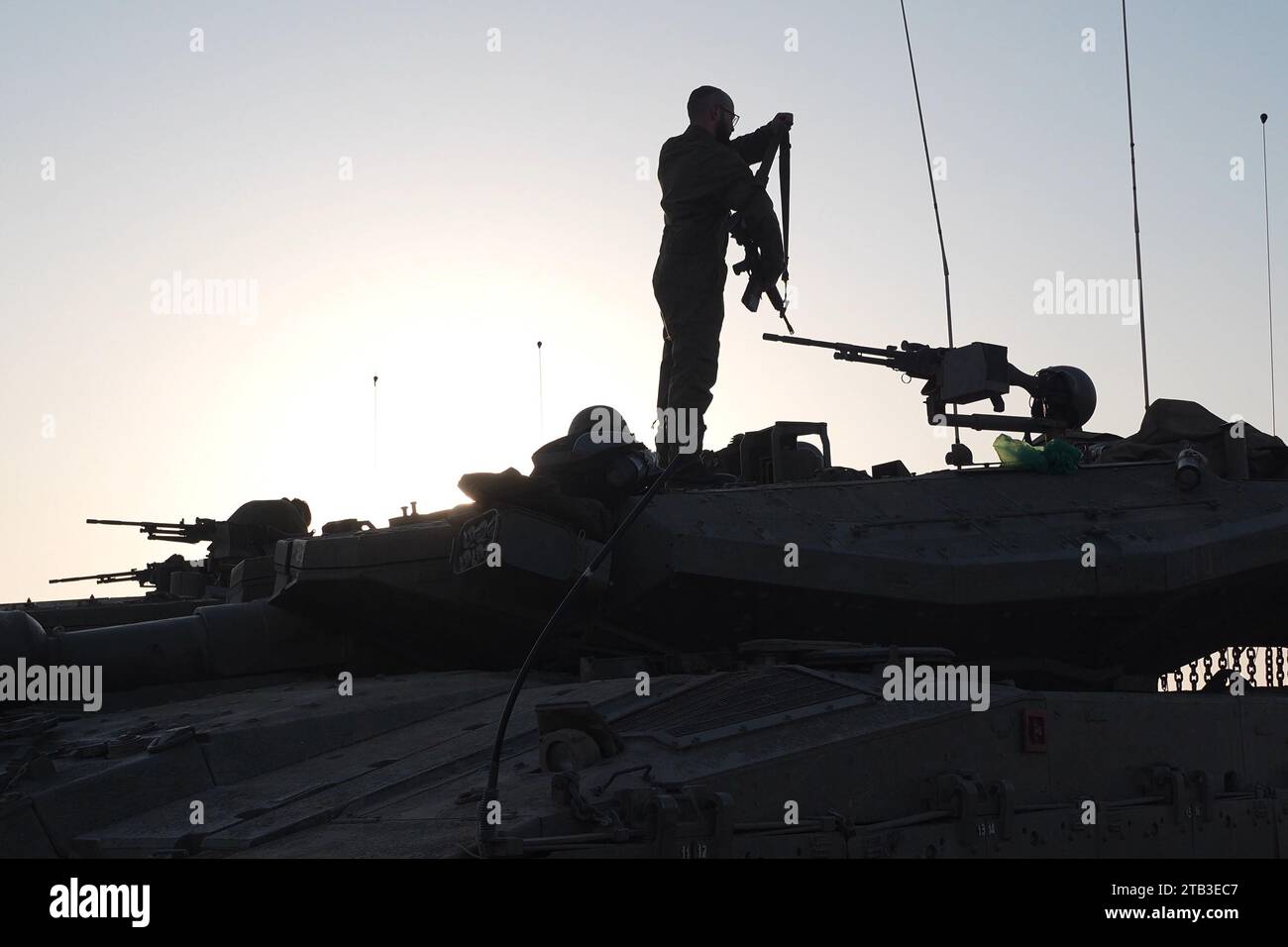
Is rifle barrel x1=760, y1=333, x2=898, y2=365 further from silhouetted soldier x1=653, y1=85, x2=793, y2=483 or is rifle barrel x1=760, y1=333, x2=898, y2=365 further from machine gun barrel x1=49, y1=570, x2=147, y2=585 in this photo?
machine gun barrel x1=49, y1=570, x2=147, y2=585

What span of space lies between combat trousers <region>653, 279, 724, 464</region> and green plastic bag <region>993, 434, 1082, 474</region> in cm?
187

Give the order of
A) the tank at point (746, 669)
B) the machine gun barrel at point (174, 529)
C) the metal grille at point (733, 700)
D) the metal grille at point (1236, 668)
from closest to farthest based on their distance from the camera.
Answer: the tank at point (746, 669) → the metal grille at point (733, 700) → the metal grille at point (1236, 668) → the machine gun barrel at point (174, 529)

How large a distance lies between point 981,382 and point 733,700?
15.7 feet

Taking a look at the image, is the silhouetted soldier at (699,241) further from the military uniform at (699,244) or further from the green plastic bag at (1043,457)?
the green plastic bag at (1043,457)

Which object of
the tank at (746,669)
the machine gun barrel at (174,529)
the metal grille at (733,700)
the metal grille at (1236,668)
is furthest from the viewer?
the machine gun barrel at (174,529)

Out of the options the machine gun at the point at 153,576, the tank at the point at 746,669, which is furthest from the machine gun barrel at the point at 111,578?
the tank at the point at 746,669

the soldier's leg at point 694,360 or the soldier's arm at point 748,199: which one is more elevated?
the soldier's arm at point 748,199

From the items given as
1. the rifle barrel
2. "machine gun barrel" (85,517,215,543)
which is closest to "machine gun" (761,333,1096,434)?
the rifle barrel

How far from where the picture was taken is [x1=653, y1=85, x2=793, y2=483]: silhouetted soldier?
385 inches

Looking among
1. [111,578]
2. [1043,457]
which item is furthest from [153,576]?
[1043,457]

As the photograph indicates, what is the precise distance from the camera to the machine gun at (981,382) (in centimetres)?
1104

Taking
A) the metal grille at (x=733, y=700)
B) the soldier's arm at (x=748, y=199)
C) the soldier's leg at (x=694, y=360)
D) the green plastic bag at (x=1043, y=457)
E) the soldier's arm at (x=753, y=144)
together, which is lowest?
the metal grille at (x=733, y=700)
